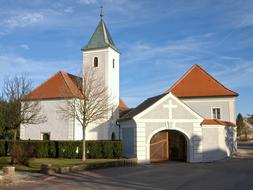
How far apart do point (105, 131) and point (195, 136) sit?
15.5m

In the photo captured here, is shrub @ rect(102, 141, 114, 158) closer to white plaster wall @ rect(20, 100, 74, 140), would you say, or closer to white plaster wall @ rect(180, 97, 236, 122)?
white plaster wall @ rect(20, 100, 74, 140)

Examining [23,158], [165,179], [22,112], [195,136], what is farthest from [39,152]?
[165,179]

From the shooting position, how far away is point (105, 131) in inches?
1722

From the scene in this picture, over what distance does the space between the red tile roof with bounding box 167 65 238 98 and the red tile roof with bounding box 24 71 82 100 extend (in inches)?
472

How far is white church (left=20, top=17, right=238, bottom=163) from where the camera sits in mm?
30484

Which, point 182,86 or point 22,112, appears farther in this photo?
point 182,86

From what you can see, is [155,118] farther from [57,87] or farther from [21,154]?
[57,87]

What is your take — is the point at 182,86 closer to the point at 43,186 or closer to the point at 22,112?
the point at 22,112

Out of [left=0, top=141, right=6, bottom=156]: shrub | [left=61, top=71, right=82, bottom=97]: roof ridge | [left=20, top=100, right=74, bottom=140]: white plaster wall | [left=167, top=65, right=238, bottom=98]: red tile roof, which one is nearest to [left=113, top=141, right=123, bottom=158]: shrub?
[left=20, top=100, right=74, bottom=140]: white plaster wall

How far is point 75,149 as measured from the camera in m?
33.7

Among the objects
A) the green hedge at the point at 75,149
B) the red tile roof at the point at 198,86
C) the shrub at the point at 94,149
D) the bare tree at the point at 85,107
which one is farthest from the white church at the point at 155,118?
the shrub at the point at 94,149

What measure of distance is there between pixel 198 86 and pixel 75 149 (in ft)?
60.2

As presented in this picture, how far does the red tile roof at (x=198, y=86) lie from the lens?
43.4 metres

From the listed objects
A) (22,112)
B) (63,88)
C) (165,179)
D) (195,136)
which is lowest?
(165,179)
